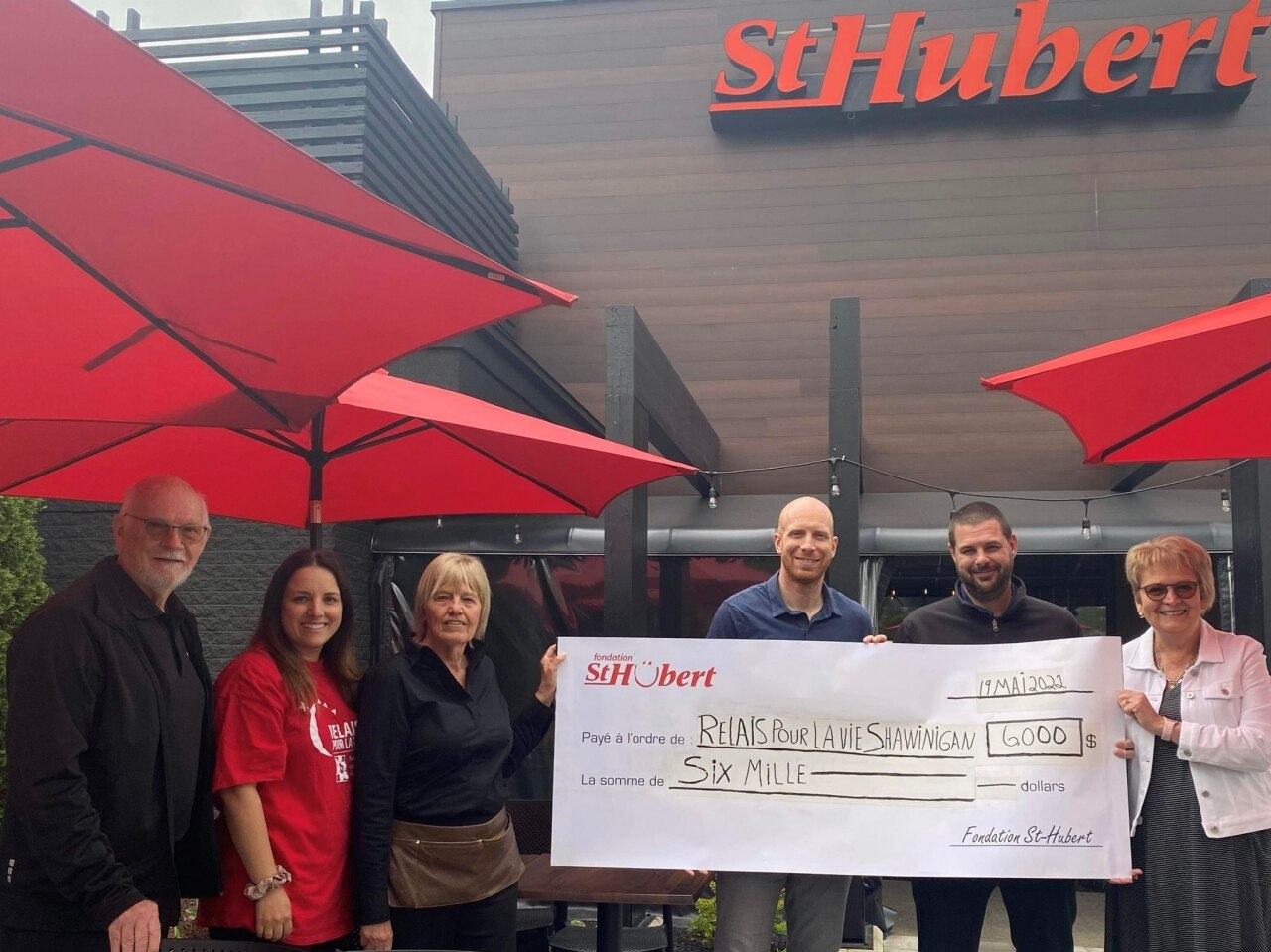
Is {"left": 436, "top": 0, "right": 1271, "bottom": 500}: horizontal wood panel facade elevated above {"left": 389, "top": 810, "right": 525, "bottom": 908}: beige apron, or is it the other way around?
{"left": 436, "top": 0, "right": 1271, "bottom": 500}: horizontal wood panel facade

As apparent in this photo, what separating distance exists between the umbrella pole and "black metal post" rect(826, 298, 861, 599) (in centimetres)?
238

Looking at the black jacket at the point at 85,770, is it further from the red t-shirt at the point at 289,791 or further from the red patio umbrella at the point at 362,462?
the red patio umbrella at the point at 362,462

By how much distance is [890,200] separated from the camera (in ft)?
29.4

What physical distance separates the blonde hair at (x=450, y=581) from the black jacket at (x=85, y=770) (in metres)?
0.79

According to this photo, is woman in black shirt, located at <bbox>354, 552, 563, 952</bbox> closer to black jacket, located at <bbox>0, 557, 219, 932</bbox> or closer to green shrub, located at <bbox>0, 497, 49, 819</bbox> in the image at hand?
black jacket, located at <bbox>0, 557, 219, 932</bbox>

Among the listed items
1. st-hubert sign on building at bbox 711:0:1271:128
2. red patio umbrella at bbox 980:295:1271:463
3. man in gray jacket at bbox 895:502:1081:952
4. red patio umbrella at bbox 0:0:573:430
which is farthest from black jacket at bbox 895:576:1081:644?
st-hubert sign on building at bbox 711:0:1271:128

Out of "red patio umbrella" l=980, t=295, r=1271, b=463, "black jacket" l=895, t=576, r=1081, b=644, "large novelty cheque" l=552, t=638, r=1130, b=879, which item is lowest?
"large novelty cheque" l=552, t=638, r=1130, b=879

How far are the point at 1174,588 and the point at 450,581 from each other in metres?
2.15

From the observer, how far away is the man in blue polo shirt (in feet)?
11.0

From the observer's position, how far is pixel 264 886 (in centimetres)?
273

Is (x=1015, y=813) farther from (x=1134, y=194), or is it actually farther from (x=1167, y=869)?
(x=1134, y=194)

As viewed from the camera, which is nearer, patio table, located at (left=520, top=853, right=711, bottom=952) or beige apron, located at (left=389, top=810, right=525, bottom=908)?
beige apron, located at (left=389, top=810, right=525, bottom=908)

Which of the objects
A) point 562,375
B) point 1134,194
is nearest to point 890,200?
point 1134,194

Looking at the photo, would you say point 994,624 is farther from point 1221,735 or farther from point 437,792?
point 437,792
